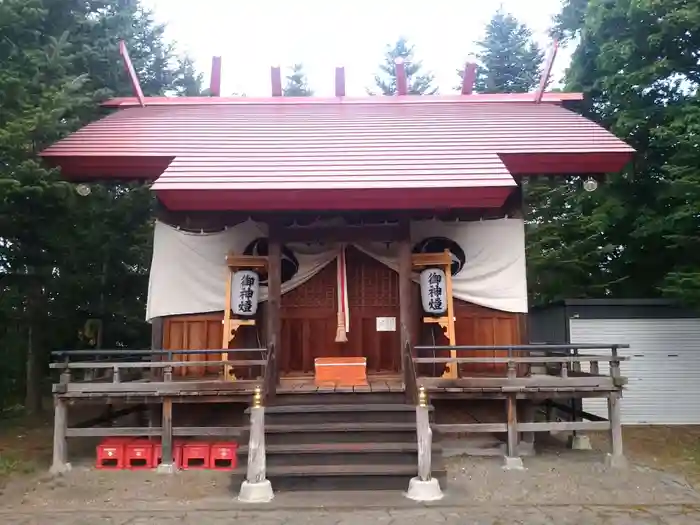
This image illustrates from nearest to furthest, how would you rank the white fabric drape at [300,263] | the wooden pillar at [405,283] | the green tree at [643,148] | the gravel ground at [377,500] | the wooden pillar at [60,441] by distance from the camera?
the gravel ground at [377,500], the wooden pillar at [60,441], the wooden pillar at [405,283], the white fabric drape at [300,263], the green tree at [643,148]

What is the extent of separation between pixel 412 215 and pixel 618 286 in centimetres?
838

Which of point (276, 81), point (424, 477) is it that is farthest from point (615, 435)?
point (276, 81)

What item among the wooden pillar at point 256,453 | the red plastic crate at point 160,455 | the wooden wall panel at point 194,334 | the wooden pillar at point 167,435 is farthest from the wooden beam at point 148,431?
the wooden wall panel at point 194,334

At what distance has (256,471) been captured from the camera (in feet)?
21.2

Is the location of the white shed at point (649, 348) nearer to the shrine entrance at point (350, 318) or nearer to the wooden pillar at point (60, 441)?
the shrine entrance at point (350, 318)

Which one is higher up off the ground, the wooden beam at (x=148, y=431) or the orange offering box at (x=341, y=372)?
the orange offering box at (x=341, y=372)

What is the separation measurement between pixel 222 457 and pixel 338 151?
14.7 feet

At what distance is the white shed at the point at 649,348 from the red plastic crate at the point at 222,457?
282 inches

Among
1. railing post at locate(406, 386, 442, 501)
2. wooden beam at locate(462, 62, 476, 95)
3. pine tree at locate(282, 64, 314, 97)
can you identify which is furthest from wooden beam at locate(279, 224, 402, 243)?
pine tree at locate(282, 64, 314, 97)

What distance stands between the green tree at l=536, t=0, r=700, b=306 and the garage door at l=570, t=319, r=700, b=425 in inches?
36.6

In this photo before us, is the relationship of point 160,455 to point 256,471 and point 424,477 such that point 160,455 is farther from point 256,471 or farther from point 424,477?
point 424,477

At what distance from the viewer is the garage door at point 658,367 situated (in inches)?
468

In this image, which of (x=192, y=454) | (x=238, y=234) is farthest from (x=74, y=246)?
(x=192, y=454)

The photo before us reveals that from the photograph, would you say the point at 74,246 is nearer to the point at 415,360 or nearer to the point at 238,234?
the point at 238,234
